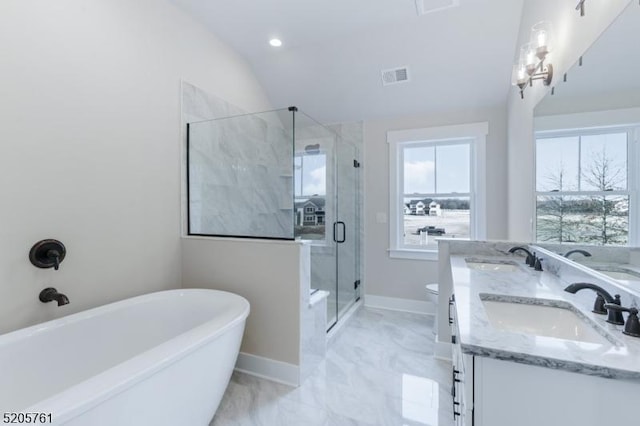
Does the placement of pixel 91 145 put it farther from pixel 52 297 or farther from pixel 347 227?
pixel 347 227

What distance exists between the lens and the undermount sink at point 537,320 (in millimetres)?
1072

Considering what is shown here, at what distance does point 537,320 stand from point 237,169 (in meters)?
2.49

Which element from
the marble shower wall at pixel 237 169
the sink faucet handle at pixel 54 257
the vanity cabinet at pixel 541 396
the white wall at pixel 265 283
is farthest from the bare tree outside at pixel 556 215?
the sink faucet handle at pixel 54 257

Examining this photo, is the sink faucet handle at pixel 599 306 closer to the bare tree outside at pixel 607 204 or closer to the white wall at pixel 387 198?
the bare tree outside at pixel 607 204

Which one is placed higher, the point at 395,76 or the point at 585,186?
the point at 395,76

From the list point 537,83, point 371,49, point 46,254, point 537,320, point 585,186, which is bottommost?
point 537,320

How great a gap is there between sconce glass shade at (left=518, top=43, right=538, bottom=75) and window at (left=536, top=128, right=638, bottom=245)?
0.50 m

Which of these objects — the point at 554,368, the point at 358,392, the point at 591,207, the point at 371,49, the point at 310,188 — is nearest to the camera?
the point at 554,368

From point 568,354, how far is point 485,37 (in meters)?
2.72

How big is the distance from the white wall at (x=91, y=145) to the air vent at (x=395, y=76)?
1801mm

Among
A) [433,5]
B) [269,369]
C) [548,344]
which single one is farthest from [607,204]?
[269,369]

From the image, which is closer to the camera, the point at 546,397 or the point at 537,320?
the point at 546,397

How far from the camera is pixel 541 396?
2.47 feet

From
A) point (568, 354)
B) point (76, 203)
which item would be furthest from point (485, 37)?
point (76, 203)
